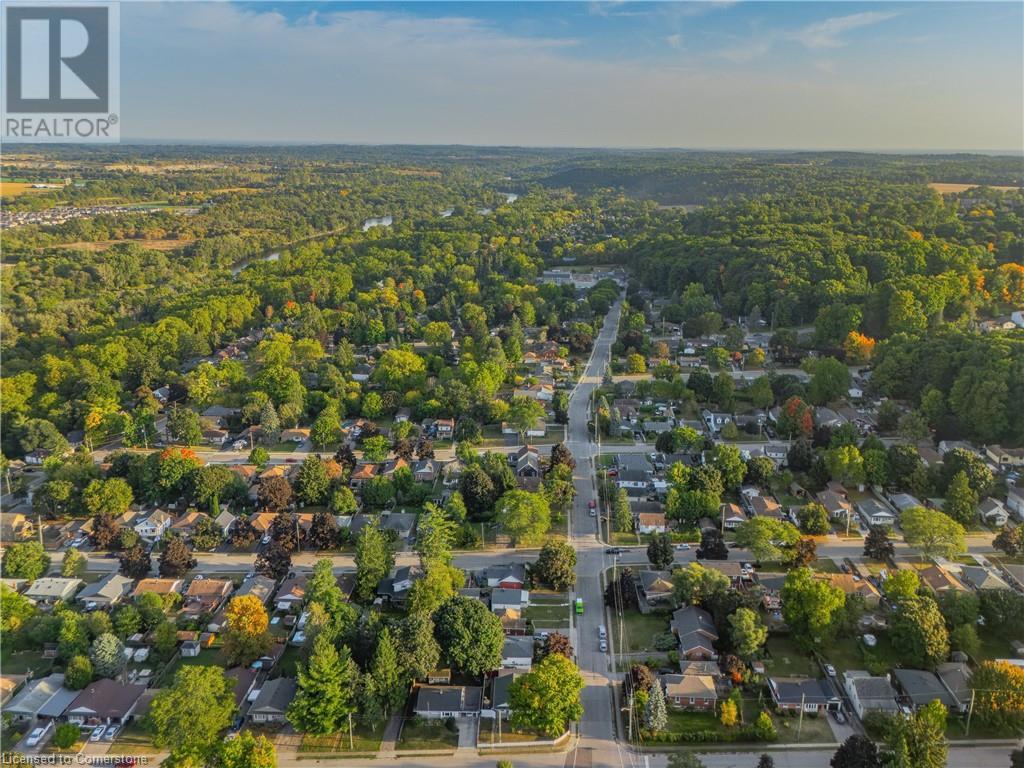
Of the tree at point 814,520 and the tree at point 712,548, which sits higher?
the tree at point 814,520

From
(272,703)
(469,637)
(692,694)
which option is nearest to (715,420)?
(692,694)

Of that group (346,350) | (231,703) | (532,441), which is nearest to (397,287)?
(346,350)

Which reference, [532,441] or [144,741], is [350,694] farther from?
[532,441]

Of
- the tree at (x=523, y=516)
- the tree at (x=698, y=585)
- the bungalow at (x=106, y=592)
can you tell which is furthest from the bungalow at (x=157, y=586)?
the tree at (x=698, y=585)

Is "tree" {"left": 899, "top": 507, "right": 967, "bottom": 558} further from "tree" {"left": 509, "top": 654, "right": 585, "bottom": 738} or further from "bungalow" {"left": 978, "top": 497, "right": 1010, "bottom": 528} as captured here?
"tree" {"left": 509, "top": 654, "right": 585, "bottom": 738}

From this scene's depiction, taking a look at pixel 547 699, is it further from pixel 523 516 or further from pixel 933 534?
pixel 933 534

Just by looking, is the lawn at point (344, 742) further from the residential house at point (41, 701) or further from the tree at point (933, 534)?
the tree at point (933, 534)
